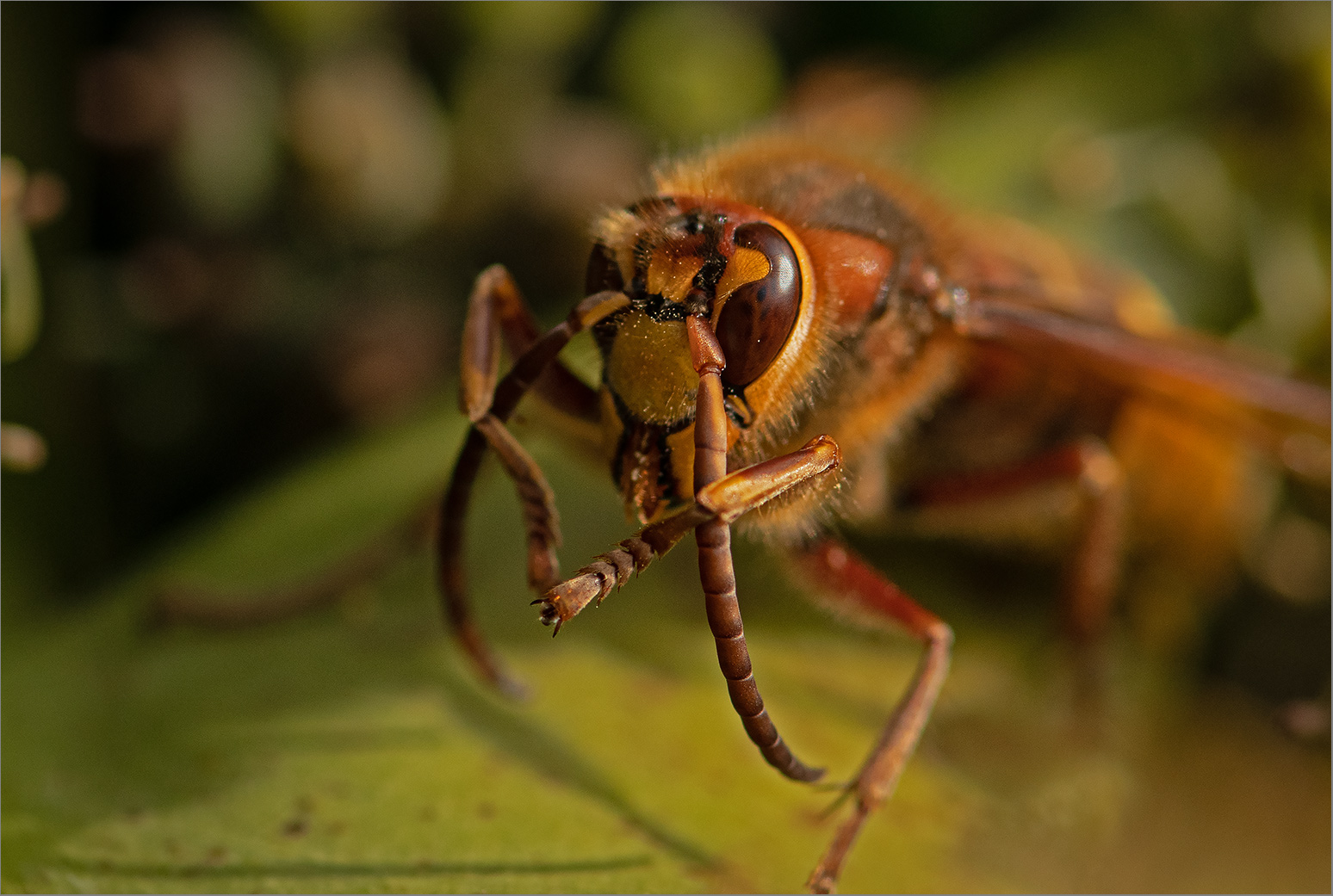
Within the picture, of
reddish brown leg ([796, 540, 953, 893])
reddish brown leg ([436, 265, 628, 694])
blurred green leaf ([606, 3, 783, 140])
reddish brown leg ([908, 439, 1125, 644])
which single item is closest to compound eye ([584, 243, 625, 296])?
reddish brown leg ([436, 265, 628, 694])

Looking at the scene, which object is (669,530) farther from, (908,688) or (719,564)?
(908,688)

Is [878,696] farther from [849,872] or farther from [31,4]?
[31,4]

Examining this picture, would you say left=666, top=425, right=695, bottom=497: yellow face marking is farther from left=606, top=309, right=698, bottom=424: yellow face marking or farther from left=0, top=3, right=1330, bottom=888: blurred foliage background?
left=0, top=3, right=1330, bottom=888: blurred foliage background

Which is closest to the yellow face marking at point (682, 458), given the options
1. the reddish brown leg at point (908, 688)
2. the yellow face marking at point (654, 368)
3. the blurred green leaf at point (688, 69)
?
the yellow face marking at point (654, 368)

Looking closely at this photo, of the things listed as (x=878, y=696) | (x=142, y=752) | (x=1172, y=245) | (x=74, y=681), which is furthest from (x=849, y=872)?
(x=1172, y=245)

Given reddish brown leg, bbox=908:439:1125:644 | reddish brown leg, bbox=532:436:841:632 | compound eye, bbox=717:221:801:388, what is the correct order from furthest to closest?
reddish brown leg, bbox=908:439:1125:644 < compound eye, bbox=717:221:801:388 < reddish brown leg, bbox=532:436:841:632
